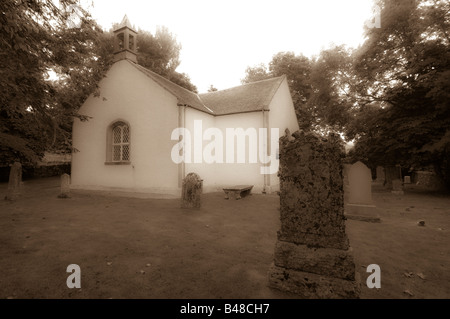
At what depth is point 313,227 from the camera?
3.33 meters

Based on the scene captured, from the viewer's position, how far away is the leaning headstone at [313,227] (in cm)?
313

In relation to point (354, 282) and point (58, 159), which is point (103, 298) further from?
point (58, 159)

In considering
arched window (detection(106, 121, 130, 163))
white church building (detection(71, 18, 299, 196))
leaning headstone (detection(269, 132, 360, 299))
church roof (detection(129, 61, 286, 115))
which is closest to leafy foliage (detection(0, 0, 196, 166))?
white church building (detection(71, 18, 299, 196))

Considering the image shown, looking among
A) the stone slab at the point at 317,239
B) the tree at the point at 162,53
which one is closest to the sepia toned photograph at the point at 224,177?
the stone slab at the point at 317,239

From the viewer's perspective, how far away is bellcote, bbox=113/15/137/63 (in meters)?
14.0

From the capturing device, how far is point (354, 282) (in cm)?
305

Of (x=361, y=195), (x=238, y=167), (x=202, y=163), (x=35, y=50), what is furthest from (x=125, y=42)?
(x=361, y=195)

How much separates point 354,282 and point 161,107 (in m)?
11.6

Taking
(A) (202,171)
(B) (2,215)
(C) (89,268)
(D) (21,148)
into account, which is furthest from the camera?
(D) (21,148)

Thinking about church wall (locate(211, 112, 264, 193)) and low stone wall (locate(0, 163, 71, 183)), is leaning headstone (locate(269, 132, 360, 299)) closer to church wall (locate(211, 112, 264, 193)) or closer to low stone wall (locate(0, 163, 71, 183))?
church wall (locate(211, 112, 264, 193))

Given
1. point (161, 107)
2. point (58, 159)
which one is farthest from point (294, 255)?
point (58, 159)

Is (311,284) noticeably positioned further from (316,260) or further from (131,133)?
(131,133)

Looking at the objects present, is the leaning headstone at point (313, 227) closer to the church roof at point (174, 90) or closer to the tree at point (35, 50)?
the tree at point (35, 50)

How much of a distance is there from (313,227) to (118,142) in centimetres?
1322
